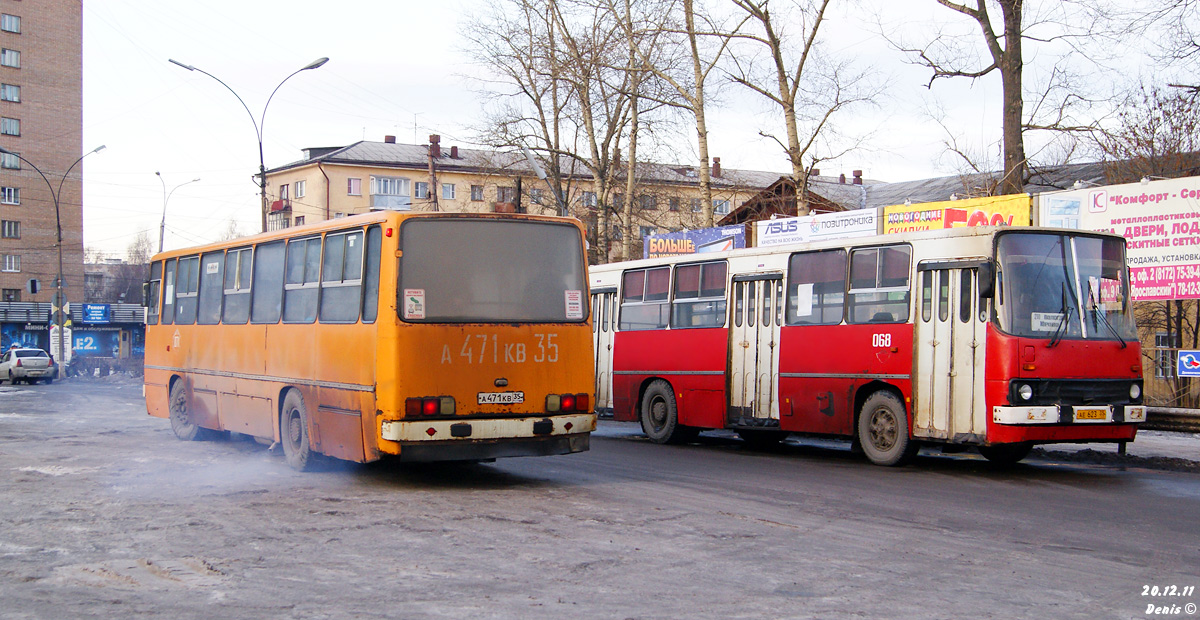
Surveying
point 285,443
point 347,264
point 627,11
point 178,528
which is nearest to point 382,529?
point 178,528

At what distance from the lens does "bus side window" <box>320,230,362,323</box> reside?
39.2 feet

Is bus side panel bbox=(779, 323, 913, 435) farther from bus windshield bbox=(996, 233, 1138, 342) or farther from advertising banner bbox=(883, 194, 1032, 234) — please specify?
advertising banner bbox=(883, 194, 1032, 234)

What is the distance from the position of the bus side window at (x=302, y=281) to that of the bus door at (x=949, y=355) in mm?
7340

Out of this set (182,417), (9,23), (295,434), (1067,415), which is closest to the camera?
(1067,415)

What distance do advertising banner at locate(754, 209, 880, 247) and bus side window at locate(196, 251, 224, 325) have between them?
1229cm

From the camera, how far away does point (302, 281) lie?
43.8 feet

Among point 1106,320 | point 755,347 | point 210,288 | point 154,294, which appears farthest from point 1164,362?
point 154,294

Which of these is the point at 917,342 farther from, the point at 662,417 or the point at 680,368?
the point at 662,417

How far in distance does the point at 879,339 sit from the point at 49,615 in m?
10.7

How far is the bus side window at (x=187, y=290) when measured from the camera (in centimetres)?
1705

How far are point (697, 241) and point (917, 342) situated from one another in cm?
1776

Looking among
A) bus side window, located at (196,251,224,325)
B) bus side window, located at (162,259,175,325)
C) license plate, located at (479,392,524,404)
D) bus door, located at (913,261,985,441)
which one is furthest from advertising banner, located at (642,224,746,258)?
license plate, located at (479,392,524,404)

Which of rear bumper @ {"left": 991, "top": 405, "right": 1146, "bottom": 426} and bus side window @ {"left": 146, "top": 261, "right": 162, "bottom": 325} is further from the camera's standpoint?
bus side window @ {"left": 146, "top": 261, "right": 162, "bottom": 325}

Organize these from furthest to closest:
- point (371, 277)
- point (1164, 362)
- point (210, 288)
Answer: point (1164, 362) → point (210, 288) → point (371, 277)
